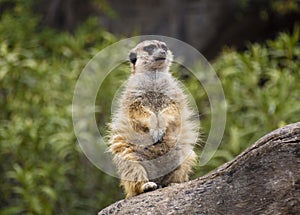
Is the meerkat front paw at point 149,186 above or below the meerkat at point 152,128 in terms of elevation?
below

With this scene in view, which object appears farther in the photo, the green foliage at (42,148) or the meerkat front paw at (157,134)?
the green foliage at (42,148)

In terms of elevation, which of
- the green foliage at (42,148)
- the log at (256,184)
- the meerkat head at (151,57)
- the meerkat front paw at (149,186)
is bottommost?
the log at (256,184)

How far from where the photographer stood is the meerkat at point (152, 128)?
160 inches

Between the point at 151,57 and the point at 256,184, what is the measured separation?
110 centimetres

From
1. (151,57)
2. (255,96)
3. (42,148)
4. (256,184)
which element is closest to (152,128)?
(151,57)

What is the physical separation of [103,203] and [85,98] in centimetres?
101

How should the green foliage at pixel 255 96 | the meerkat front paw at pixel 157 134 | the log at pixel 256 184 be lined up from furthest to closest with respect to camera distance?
the green foliage at pixel 255 96 < the meerkat front paw at pixel 157 134 < the log at pixel 256 184

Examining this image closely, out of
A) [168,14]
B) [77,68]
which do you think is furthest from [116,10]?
[77,68]

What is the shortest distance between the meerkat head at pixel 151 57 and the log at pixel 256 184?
2.70 ft

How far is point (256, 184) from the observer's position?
12.1ft

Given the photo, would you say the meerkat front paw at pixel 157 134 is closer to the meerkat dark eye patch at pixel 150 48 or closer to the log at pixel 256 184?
the log at pixel 256 184

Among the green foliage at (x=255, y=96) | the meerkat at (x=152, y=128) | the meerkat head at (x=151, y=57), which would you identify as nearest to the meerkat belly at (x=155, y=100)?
the meerkat at (x=152, y=128)

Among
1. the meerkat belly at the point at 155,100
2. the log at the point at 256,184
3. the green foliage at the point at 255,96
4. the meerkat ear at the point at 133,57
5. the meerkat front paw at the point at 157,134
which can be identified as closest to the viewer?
the log at the point at 256,184

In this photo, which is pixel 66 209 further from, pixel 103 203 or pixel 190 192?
pixel 190 192
